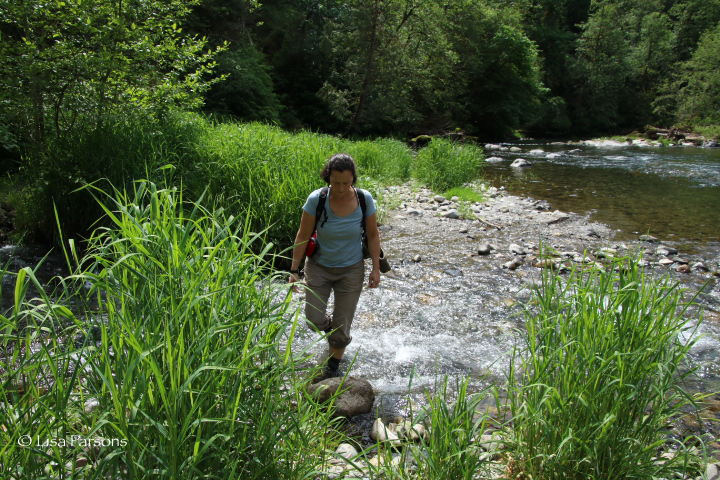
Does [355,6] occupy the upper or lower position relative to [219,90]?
upper

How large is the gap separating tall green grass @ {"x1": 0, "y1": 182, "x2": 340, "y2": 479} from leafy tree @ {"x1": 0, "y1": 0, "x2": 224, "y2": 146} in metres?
5.40

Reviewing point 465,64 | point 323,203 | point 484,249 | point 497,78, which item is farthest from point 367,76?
point 323,203

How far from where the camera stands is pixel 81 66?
20.2ft

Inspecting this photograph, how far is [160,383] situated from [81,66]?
623cm

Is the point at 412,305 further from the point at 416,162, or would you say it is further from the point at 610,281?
the point at 416,162

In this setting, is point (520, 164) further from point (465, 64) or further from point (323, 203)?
point (323, 203)

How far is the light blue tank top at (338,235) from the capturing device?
322cm

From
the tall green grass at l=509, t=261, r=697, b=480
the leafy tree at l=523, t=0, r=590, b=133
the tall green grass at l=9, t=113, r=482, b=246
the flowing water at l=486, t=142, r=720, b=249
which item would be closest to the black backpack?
the tall green grass at l=509, t=261, r=697, b=480

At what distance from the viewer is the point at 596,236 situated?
796 centimetres

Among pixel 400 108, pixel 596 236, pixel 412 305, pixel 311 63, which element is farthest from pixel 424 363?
pixel 311 63

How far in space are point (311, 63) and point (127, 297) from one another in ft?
88.5

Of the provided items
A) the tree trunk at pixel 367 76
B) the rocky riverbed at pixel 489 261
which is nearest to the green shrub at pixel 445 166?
the rocky riverbed at pixel 489 261

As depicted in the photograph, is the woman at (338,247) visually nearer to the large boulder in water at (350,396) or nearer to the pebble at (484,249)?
the large boulder in water at (350,396)

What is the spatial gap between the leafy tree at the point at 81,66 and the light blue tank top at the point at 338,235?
4.70 m
